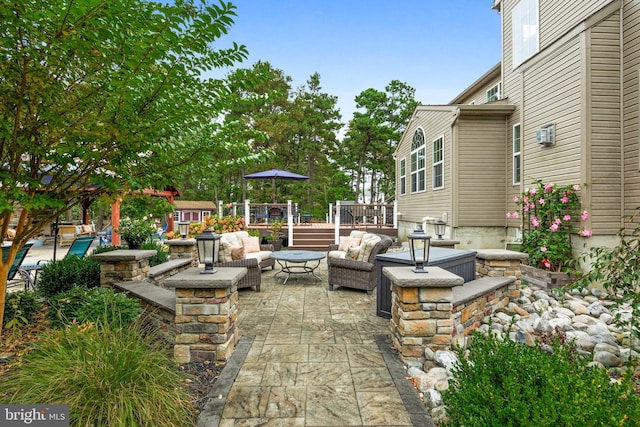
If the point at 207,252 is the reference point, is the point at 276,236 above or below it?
below

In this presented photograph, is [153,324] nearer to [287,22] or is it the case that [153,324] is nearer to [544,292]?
[544,292]

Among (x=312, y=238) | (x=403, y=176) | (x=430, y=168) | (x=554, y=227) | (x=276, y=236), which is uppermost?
(x=403, y=176)

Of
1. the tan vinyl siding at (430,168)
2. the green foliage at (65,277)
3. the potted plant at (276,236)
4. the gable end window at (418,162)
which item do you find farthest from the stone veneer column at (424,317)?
the gable end window at (418,162)

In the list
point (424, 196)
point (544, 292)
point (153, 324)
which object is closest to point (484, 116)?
point (424, 196)

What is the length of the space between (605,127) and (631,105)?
465mm

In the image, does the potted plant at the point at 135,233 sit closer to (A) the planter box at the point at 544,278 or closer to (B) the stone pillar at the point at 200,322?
(B) the stone pillar at the point at 200,322

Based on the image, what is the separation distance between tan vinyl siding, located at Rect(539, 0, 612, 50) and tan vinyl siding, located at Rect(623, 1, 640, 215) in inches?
25.3

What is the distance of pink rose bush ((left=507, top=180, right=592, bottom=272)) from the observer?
5.85 metres

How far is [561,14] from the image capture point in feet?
23.6

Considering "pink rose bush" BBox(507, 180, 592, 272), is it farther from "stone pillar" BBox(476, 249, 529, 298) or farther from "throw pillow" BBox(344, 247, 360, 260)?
"throw pillow" BBox(344, 247, 360, 260)

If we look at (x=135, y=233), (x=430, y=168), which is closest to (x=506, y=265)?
(x=430, y=168)

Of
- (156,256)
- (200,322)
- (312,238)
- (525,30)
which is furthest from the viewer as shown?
(312,238)

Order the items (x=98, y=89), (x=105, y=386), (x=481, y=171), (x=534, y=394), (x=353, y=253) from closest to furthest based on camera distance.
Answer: (x=534, y=394)
(x=105, y=386)
(x=98, y=89)
(x=353, y=253)
(x=481, y=171)

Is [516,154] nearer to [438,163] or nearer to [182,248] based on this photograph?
[438,163]
